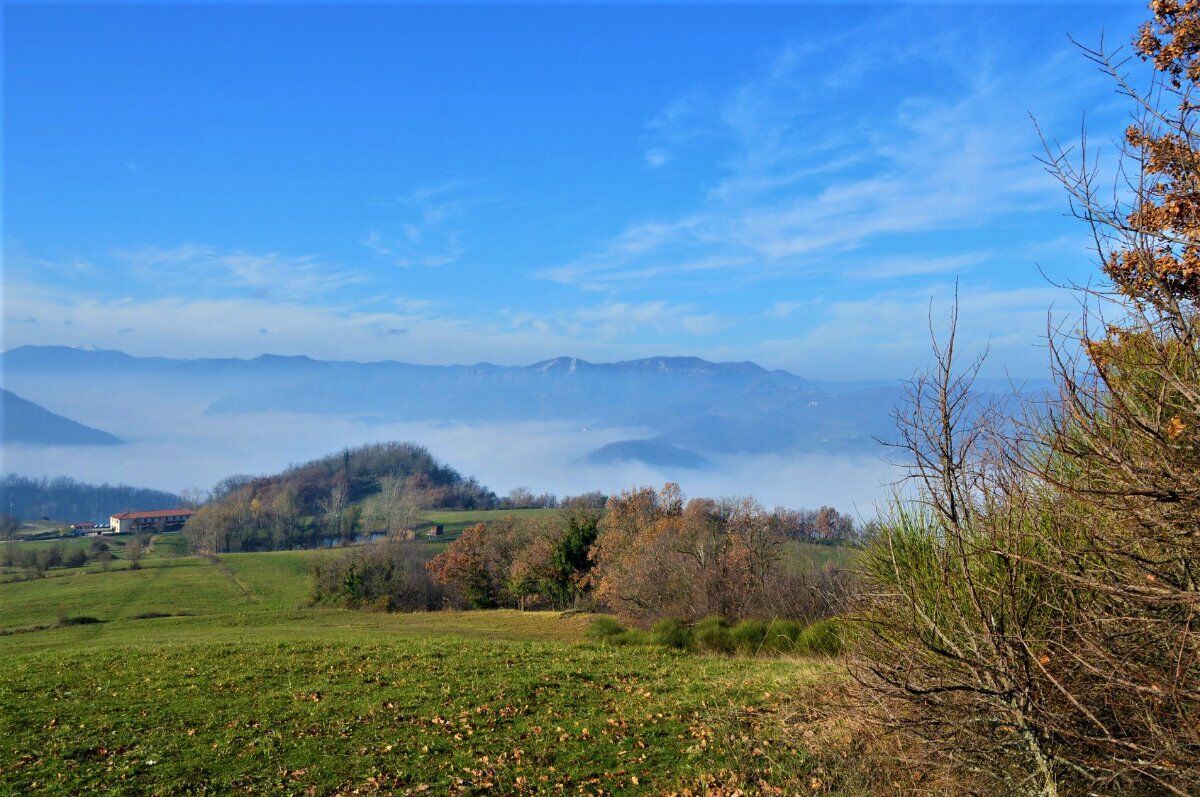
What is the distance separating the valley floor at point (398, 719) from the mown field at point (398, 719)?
0.04 m

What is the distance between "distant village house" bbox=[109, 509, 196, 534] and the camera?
125875mm

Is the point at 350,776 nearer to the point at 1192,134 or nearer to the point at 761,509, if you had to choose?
the point at 1192,134

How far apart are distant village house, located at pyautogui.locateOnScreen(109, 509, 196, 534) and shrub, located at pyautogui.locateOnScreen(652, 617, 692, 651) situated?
127 metres

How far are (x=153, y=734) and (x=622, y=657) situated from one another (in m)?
10.9

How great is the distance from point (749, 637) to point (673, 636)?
243cm

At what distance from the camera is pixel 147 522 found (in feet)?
422

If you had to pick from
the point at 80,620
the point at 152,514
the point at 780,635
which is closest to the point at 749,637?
the point at 780,635

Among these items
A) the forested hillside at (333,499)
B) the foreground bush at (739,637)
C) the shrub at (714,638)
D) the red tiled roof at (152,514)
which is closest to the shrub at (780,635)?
the foreground bush at (739,637)

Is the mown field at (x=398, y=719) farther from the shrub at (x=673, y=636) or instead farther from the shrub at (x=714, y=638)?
the shrub at (x=714, y=638)

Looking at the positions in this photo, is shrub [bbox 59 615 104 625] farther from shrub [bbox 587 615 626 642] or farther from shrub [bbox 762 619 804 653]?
shrub [bbox 762 619 804 653]

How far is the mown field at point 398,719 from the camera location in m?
10.0

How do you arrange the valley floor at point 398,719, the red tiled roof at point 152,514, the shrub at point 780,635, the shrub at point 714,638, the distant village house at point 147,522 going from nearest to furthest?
the valley floor at point 398,719
the shrub at point 780,635
the shrub at point 714,638
the distant village house at point 147,522
the red tiled roof at point 152,514

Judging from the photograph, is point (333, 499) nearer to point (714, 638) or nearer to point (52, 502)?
point (52, 502)

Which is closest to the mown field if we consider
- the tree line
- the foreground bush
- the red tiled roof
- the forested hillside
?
the foreground bush
